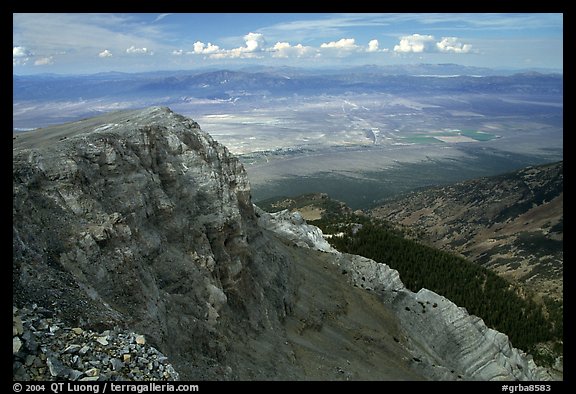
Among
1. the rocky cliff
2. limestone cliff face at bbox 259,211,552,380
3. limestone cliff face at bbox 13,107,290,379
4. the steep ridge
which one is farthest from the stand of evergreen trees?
limestone cliff face at bbox 13,107,290,379

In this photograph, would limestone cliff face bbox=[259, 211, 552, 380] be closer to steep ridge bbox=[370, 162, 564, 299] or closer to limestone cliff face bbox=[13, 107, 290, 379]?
limestone cliff face bbox=[13, 107, 290, 379]

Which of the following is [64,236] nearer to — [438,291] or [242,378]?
[242,378]

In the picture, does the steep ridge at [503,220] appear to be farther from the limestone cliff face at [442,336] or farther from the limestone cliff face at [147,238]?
the limestone cliff face at [147,238]

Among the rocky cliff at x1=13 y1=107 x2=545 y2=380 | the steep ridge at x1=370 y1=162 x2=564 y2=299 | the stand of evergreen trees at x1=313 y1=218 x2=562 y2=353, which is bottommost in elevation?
the steep ridge at x1=370 y1=162 x2=564 y2=299

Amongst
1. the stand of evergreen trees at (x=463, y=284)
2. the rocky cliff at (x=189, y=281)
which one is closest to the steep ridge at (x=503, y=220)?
the stand of evergreen trees at (x=463, y=284)

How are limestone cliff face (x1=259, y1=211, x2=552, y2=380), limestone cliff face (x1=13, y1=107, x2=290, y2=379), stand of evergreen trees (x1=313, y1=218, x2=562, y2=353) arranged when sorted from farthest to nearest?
stand of evergreen trees (x1=313, y1=218, x2=562, y2=353), limestone cliff face (x1=259, y1=211, x2=552, y2=380), limestone cliff face (x1=13, y1=107, x2=290, y2=379)

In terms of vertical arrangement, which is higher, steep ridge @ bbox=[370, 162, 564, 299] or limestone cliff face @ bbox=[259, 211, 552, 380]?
limestone cliff face @ bbox=[259, 211, 552, 380]
